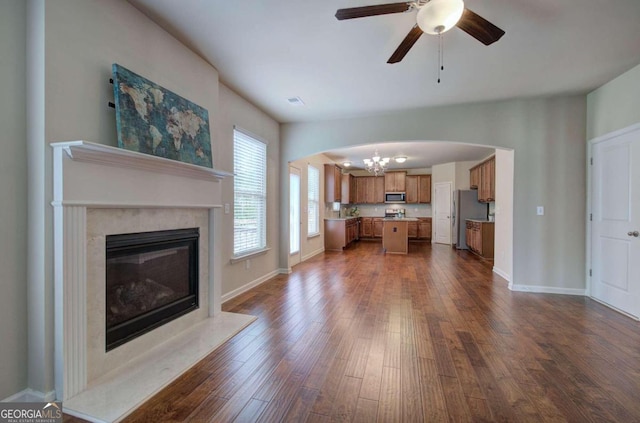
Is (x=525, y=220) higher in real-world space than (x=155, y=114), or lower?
lower

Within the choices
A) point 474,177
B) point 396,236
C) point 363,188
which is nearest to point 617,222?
point 396,236

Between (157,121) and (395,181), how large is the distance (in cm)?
878

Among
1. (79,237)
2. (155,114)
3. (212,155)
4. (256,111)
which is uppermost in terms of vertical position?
(256,111)

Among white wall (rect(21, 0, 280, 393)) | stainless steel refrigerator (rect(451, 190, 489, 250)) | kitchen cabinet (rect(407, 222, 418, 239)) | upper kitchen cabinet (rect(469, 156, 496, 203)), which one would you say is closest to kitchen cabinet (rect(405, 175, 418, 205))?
kitchen cabinet (rect(407, 222, 418, 239))

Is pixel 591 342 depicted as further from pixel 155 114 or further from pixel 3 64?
pixel 3 64

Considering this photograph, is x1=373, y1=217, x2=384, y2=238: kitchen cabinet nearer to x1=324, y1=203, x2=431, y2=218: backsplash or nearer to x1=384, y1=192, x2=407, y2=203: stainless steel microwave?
x1=324, y1=203, x2=431, y2=218: backsplash

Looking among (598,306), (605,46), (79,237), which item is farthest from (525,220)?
(79,237)

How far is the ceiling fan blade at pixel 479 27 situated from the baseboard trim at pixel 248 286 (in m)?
3.66

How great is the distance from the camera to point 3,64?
158 centimetres

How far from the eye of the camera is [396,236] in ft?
24.8

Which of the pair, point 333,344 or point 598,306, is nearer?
point 333,344

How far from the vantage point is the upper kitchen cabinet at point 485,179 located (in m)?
6.11

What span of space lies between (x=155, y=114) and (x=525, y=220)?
189 inches

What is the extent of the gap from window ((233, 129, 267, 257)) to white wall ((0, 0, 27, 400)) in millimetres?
2188
